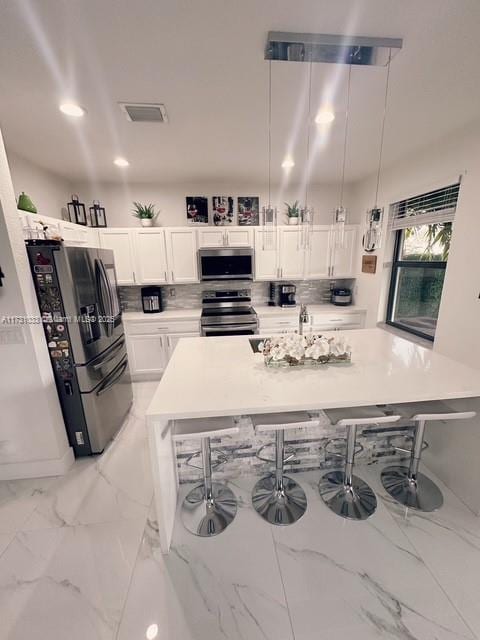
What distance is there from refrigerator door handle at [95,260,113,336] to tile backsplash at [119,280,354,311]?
1.47 m

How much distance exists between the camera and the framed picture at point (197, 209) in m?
3.51

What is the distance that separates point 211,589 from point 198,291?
3154mm

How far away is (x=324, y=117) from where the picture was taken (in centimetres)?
193

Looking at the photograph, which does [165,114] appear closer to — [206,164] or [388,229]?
[206,164]

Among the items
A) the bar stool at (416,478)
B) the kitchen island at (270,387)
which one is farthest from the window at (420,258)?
the bar stool at (416,478)

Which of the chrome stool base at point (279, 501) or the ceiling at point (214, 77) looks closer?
the ceiling at point (214, 77)

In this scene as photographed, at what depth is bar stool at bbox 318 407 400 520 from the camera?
4.72ft

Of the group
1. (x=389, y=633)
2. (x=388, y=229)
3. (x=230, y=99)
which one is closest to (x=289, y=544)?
(x=389, y=633)

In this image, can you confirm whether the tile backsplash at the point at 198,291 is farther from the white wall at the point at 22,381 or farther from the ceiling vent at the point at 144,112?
the ceiling vent at the point at 144,112

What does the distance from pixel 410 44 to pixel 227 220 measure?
256 centimetres

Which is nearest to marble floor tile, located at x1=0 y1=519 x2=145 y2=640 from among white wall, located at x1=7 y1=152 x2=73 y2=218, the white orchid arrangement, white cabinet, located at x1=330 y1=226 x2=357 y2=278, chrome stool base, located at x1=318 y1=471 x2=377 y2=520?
chrome stool base, located at x1=318 y1=471 x2=377 y2=520

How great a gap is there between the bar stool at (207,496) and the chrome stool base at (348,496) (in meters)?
0.62

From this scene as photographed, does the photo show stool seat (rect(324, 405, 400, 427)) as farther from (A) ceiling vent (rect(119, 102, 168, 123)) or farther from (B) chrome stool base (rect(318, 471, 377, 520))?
(A) ceiling vent (rect(119, 102, 168, 123))

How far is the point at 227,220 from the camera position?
363 cm
